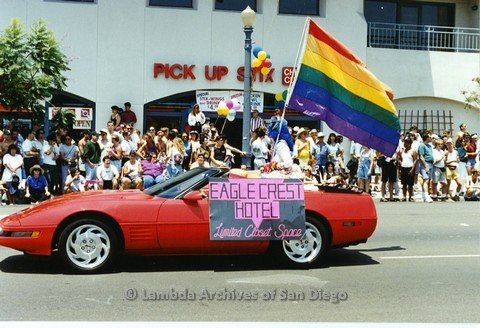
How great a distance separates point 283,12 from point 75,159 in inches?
402

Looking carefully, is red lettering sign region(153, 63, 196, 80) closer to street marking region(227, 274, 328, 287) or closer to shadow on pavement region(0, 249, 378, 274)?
shadow on pavement region(0, 249, 378, 274)

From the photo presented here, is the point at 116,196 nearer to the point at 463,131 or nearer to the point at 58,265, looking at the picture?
the point at 58,265

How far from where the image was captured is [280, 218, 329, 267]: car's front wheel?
8.52 m

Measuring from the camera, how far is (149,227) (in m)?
8.01

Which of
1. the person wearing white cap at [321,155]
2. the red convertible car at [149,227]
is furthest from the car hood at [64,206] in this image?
the person wearing white cap at [321,155]

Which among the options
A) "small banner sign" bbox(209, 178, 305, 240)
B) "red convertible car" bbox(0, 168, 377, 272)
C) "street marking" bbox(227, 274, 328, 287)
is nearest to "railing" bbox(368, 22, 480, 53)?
"red convertible car" bbox(0, 168, 377, 272)

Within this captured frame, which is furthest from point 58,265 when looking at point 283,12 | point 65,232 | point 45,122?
point 283,12

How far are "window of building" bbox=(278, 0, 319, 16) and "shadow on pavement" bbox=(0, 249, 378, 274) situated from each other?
15762mm

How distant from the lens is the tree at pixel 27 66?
665 inches

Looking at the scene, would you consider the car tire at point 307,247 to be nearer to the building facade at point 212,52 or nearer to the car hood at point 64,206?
the car hood at point 64,206

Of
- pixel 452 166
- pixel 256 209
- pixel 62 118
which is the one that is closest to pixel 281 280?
pixel 256 209

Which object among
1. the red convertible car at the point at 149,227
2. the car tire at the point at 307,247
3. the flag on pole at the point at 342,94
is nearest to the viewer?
the red convertible car at the point at 149,227

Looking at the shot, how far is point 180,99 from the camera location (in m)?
22.9

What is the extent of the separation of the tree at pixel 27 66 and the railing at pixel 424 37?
486 inches
